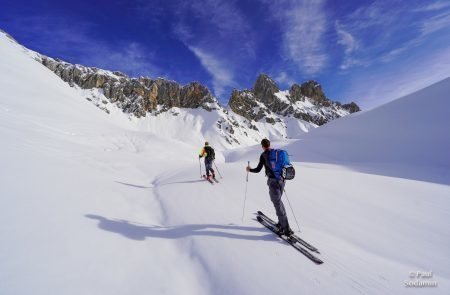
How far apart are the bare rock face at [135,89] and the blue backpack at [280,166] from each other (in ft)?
567

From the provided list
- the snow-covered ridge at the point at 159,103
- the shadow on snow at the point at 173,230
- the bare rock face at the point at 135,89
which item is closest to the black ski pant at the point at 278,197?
the shadow on snow at the point at 173,230

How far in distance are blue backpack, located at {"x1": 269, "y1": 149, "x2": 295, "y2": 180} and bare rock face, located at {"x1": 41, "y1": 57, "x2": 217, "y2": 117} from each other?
172896mm

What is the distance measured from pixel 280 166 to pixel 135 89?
187 meters

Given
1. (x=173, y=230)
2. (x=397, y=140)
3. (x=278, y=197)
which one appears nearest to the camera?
(x=278, y=197)

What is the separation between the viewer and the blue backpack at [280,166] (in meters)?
5.91

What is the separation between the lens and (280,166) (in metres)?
6.00

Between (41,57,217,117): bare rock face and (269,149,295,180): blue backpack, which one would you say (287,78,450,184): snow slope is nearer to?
(269,149,295,180): blue backpack

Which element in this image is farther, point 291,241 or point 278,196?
point 278,196

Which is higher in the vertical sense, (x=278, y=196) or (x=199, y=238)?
(x=278, y=196)

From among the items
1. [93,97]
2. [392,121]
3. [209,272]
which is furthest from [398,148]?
[93,97]

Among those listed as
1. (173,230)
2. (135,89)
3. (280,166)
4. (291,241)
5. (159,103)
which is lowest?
(173,230)

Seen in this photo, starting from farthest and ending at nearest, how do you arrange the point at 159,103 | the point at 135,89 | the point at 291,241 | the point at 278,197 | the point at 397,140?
the point at 159,103 < the point at 135,89 < the point at 397,140 < the point at 278,197 < the point at 291,241

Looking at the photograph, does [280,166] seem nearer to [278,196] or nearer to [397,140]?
[278,196]

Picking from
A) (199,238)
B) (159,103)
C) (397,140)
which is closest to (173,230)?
(199,238)
